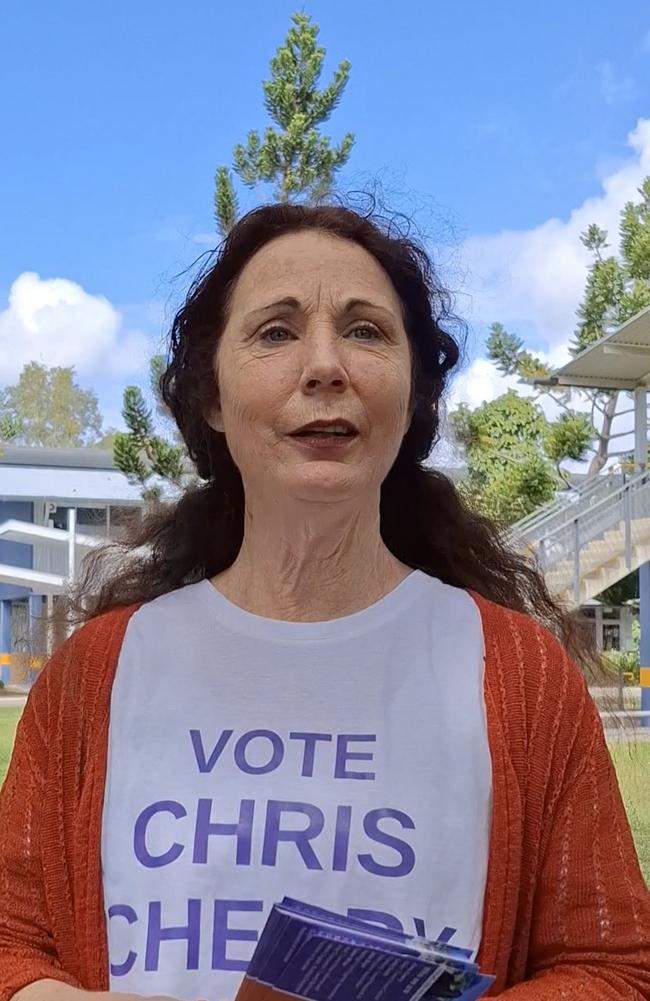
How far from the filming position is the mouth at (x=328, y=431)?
63.4 inches

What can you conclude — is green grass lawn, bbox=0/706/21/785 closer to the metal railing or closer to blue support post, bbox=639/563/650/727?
the metal railing

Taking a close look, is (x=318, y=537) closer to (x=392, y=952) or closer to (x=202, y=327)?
(x=202, y=327)

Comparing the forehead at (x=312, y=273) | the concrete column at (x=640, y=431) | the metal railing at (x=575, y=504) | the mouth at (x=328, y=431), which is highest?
the concrete column at (x=640, y=431)

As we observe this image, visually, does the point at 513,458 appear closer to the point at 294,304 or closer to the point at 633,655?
the point at 633,655

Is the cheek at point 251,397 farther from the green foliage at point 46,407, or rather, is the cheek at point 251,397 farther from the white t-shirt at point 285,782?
the green foliage at point 46,407

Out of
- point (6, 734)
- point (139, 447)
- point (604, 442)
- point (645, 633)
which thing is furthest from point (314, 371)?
point (604, 442)

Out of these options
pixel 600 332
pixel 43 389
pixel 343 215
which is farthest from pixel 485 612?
pixel 43 389

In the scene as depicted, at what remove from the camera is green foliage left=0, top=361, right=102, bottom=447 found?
49.4 meters

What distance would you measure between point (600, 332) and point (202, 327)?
2311cm

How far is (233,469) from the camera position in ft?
6.48

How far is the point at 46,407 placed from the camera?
5000 centimetres

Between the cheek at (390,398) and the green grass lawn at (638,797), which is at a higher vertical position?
the cheek at (390,398)

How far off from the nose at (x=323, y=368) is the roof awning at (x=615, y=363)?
12274 millimetres

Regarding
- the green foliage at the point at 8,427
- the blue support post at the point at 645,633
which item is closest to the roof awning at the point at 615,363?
the blue support post at the point at 645,633
